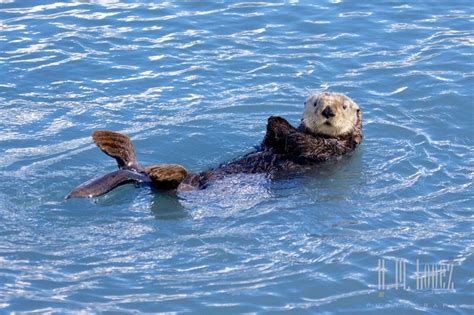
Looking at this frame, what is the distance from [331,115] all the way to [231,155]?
3.26 ft

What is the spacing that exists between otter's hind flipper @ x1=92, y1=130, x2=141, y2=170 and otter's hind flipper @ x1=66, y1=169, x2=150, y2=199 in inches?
7.8

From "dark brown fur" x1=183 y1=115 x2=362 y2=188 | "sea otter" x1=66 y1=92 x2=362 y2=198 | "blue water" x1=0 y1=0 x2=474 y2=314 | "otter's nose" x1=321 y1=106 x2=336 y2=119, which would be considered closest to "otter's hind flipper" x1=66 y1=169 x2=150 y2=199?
"sea otter" x1=66 y1=92 x2=362 y2=198

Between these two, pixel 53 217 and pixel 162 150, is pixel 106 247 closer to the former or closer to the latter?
pixel 53 217

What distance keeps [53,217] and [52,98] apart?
2.77 m

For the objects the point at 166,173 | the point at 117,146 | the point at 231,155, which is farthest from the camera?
the point at 231,155

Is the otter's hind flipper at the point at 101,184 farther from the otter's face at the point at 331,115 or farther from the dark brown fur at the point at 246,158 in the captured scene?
the otter's face at the point at 331,115

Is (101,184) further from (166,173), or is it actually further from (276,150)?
(276,150)

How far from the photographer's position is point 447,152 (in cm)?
908

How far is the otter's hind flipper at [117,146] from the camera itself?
26.3 feet

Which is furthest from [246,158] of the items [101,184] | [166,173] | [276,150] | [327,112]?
[101,184]

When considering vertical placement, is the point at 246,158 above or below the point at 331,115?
below

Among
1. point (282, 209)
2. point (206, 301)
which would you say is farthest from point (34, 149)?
point (206, 301)

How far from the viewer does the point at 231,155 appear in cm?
921

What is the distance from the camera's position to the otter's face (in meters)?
9.06
